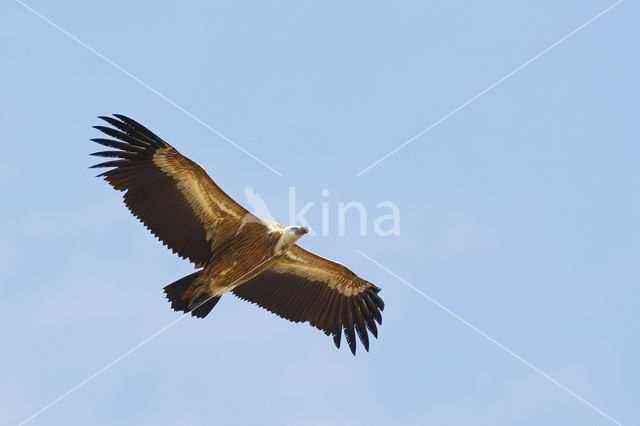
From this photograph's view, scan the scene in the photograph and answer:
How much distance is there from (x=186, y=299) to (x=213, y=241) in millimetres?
1270

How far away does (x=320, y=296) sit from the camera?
22.5 meters

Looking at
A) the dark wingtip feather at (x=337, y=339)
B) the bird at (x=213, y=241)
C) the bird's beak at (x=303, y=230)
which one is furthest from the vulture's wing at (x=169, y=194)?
the dark wingtip feather at (x=337, y=339)

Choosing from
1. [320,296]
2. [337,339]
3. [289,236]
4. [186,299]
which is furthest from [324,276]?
[186,299]

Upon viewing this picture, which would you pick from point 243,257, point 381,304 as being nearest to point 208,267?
point 243,257

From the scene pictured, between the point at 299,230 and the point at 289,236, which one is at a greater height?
the point at 299,230

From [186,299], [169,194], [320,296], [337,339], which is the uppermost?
[320,296]

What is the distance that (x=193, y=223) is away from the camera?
69.2ft

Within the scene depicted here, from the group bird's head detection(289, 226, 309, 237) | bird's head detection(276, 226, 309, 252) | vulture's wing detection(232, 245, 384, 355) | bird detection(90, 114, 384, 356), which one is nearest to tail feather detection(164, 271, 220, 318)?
bird detection(90, 114, 384, 356)

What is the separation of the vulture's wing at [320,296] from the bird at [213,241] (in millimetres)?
20

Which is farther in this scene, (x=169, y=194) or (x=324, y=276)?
(x=324, y=276)

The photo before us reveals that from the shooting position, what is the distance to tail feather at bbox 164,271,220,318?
20.5 metres

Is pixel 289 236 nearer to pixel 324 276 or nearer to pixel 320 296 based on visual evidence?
pixel 324 276

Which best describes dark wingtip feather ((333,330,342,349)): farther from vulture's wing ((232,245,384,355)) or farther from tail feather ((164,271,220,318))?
tail feather ((164,271,220,318))

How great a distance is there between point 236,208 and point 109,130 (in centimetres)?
267
